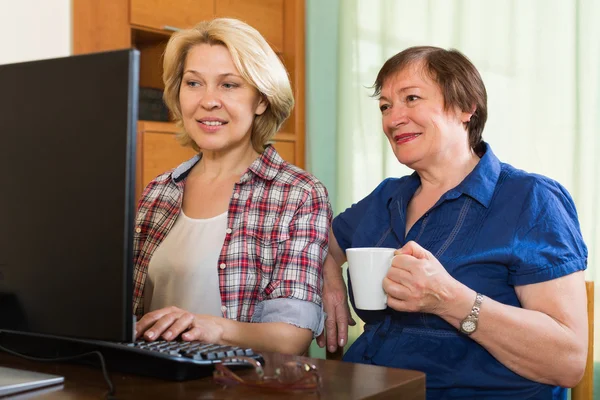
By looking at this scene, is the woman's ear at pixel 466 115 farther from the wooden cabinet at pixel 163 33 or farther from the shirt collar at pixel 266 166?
the wooden cabinet at pixel 163 33

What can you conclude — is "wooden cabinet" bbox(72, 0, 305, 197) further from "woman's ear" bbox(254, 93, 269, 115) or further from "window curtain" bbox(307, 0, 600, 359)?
"woman's ear" bbox(254, 93, 269, 115)

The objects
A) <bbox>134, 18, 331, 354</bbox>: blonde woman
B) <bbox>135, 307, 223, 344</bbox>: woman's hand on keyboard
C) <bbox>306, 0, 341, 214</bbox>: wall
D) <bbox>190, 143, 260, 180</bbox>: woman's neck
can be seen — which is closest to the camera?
<bbox>135, 307, 223, 344</bbox>: woman's hand on keyboard

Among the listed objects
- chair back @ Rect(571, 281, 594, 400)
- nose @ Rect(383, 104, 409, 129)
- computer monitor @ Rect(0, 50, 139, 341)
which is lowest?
chair back @ Rect(571, 281, 594, 400)

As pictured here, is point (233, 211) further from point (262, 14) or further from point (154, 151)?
point (262, 14)

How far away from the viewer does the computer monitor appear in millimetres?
795

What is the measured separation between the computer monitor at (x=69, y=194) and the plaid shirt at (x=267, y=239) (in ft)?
2.10

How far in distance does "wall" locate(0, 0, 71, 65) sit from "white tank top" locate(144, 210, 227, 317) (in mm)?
1285

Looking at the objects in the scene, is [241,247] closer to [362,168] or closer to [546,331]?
[546,331]

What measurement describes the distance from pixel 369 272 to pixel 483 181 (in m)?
0.41

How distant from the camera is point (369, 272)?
1.17 m

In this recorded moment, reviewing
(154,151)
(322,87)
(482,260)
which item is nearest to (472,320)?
(482,260)

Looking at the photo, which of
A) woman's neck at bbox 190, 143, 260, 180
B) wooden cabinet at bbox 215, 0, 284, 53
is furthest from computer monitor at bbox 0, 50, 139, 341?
wooden cabinet at bbox 215, 0, 284, 53

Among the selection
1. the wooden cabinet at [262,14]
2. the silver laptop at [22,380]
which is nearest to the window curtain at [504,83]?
the wooden cabinet at [262,14]

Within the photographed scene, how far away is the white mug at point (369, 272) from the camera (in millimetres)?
1166
